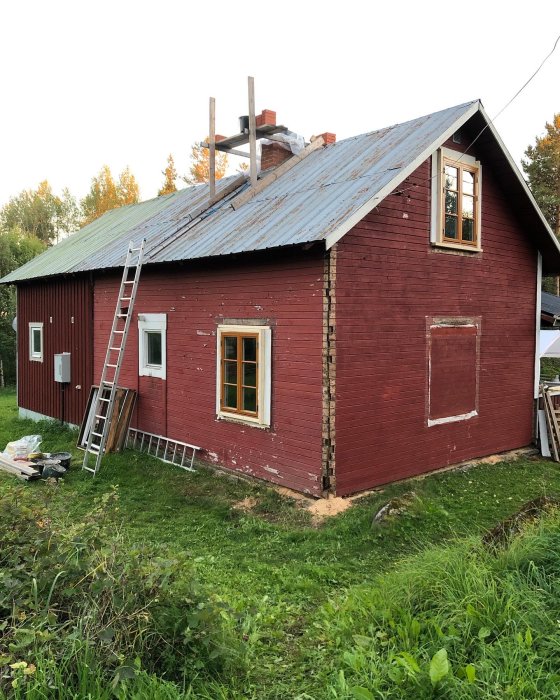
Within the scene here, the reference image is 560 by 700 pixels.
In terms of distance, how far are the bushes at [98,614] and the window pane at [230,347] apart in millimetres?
5260

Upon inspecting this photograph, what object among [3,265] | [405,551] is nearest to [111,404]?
[405,551]

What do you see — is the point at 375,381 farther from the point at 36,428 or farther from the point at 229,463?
the point at 36,428

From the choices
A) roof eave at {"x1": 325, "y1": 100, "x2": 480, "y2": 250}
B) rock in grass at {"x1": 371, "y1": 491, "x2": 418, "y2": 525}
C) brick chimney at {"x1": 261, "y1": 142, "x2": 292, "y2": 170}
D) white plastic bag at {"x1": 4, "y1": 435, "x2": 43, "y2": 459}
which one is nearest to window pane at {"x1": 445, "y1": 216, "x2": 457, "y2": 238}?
roof eave at {"x1": 325, "y1": 100, "x2": 480, "y2": 250}

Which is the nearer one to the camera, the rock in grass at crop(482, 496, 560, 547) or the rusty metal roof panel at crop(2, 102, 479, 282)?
the rock in grass at crop(482, 496, 560, 547)

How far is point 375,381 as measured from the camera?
8117 mm

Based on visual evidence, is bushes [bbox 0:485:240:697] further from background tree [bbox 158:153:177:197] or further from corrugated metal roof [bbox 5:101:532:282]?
background tree [bbox 158:153:177:197]

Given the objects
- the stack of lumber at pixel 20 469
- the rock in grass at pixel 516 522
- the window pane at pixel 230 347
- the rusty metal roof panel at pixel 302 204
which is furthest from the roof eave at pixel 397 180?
the stack of lumber at pixel 20 469

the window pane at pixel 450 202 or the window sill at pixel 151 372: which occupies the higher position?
the window pane at pixel 450 202

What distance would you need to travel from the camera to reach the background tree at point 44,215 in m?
40.1

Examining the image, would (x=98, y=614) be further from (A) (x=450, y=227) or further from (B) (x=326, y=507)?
(A) (x=450, y=227)

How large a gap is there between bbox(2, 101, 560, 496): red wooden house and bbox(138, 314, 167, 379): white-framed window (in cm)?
3

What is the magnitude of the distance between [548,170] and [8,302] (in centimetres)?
2614

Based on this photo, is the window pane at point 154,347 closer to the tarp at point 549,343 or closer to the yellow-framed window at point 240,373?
the yellow-framed window at point 240,373

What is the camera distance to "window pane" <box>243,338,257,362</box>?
28.0 feet
